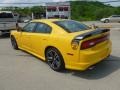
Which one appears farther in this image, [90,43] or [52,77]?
[52,77]

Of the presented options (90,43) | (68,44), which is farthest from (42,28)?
(90,43)

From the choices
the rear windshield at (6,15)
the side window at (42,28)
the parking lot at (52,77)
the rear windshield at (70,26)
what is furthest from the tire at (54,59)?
the rear windshield at (6,15)

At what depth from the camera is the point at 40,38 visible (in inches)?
294

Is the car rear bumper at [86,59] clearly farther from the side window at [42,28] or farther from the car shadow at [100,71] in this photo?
the side window at [42,28]

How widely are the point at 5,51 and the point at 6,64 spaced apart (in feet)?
7.44

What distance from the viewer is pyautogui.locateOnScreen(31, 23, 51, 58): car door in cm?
723

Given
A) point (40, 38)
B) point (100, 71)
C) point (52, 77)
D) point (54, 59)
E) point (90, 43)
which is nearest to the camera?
point (90, 43)

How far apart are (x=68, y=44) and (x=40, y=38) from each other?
151 centimetres

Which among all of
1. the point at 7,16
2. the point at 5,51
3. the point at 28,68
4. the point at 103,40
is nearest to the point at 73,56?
the point at 103,40

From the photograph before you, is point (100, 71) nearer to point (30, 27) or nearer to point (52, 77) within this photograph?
point (52, 77)

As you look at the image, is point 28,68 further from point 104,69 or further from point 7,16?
point 7,16

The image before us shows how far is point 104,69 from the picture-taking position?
6.86m

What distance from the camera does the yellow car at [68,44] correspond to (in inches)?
240

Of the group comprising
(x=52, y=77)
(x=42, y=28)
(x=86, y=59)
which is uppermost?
(x=42, y=28)
